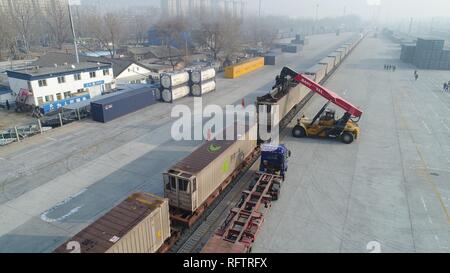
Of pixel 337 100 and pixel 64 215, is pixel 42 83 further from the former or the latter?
pixel 337 100

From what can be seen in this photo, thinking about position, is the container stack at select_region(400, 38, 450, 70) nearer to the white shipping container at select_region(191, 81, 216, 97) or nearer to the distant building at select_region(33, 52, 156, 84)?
the white shipping container at select_region(191, 81, 216, 97)

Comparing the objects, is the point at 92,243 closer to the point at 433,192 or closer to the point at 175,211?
the point at 175,211

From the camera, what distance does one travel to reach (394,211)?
59.9 ft

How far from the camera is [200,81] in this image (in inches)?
1777

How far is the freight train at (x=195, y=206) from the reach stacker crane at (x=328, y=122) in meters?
7.71

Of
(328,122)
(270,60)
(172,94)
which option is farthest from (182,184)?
(270,60)

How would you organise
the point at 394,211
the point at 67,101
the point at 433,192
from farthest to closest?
the point at 67,101 → the point at 433,192 → the point at 394,211

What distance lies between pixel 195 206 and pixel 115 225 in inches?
195

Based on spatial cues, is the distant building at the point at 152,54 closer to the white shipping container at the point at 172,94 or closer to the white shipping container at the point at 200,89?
the white shipping container at the point at 200,89

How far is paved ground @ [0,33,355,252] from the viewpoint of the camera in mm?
17250

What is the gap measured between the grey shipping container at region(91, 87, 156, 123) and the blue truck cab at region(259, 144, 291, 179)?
21.8 meters

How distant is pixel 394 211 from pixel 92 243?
1702 centimetres

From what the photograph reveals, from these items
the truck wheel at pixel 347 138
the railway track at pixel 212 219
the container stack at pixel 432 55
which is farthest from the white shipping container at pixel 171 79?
the container stack at pixel 432 55
